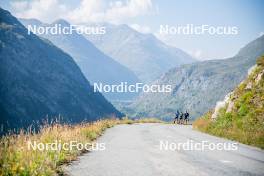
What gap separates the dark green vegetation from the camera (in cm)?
2104

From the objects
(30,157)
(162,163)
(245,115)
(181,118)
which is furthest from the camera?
(181,118)

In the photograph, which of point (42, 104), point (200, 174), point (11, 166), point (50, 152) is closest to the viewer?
point (11, 166)

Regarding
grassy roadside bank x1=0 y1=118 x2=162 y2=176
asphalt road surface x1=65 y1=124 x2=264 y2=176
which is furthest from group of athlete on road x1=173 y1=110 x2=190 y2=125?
grassy roadside bank x1=0 y1=118 x2=162 y2=176

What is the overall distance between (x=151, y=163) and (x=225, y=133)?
45.9 feet

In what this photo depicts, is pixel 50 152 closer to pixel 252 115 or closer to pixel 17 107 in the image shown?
pixel 252 115

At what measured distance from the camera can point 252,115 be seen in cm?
2455

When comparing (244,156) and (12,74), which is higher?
(12,74)

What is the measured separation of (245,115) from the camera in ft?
83.7

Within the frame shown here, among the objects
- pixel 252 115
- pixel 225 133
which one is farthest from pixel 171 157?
pixel 252 115

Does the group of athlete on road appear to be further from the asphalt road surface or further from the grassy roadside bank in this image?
the grassy roadside bank

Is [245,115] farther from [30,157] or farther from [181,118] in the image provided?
[181,118]

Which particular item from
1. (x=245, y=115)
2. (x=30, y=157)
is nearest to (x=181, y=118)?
(x=245, y=115)

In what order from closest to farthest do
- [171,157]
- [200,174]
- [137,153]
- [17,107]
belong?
[200,174]
[171,157]
[137,153]
[17,107]

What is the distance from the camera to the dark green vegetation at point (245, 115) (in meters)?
Result: 21.0
